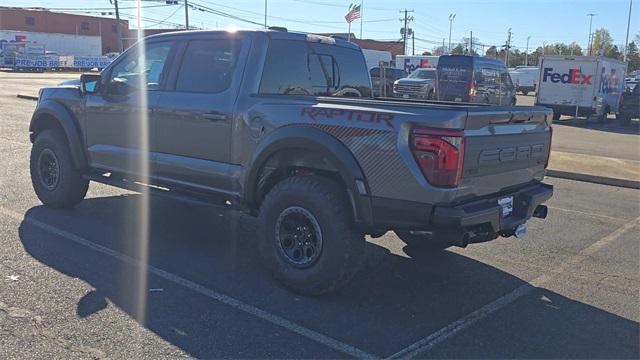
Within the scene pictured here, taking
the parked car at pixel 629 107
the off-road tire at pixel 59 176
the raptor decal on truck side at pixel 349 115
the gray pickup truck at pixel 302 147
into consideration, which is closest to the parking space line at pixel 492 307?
the gray pickup truck at pixel 302 147

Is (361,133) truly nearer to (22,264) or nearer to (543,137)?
(543,137)

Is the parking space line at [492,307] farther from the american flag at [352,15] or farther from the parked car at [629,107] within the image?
the american flag at [352,15]

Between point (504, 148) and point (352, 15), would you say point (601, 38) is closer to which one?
point (352, 15)

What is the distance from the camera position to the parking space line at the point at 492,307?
380 centimetres

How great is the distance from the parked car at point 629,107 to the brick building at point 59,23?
70759mm

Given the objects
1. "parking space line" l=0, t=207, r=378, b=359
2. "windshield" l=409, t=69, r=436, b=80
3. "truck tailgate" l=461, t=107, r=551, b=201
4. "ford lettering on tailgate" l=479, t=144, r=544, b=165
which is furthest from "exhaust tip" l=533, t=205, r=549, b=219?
"windshield" l=409, t=69, r=436, b=80

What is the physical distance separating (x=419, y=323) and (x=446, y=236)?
638mm

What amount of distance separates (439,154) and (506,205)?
94cm

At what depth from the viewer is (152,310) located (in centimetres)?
420

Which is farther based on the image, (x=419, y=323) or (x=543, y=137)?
(x=543, y=137)

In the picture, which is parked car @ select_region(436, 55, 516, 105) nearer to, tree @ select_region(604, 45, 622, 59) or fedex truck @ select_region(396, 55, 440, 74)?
fedex truck @ select_region(396, 55, 440, 74)

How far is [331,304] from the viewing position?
449 centimetres

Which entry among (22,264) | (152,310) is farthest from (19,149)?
(152,310)

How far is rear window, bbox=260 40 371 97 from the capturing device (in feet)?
17.3
